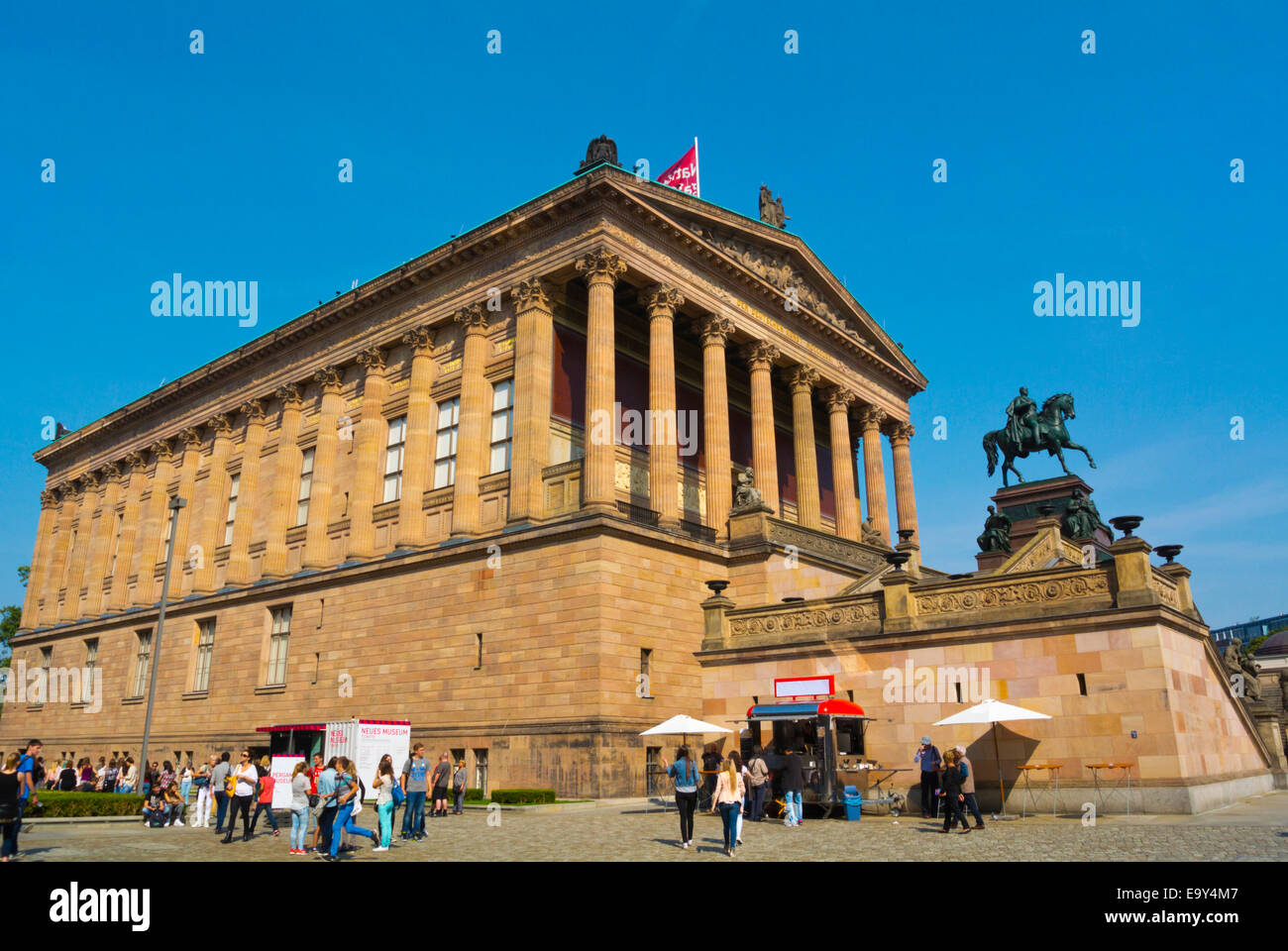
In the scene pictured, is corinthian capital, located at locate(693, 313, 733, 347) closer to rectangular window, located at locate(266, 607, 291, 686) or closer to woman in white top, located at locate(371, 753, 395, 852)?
rectangular window, located at locate(266, 607, 291, 686)

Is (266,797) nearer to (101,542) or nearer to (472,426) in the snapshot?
(472,426)

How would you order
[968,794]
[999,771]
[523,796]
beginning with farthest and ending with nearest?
[523,796]
[999,771]
[968,794]

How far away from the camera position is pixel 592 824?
2141cm

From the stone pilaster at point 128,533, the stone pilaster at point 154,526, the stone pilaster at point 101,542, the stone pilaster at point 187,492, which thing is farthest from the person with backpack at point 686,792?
the stone pilaster at point 101,542

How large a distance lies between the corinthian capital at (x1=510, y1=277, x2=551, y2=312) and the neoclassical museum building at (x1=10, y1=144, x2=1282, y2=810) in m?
0.09

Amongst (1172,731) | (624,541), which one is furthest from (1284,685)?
(624,541)

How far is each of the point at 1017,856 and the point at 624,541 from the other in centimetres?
1809

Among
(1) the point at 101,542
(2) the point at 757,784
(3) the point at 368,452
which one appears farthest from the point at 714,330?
(1) the point at 101,542

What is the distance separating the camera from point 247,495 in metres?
47.1

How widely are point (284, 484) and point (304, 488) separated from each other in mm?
1003

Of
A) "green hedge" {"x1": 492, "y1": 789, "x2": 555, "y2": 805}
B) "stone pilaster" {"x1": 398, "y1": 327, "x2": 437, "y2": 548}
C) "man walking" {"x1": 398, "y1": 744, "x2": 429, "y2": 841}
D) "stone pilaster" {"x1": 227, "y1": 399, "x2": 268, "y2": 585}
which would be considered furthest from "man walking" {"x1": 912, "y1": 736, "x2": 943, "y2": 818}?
"stone pilaster" {"x1": 227, "y1": 399, "x2": 268, "y2": 585}

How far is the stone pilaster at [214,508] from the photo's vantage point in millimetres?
48625

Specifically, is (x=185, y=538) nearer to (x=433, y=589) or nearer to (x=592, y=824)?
(x=433, y=589)
